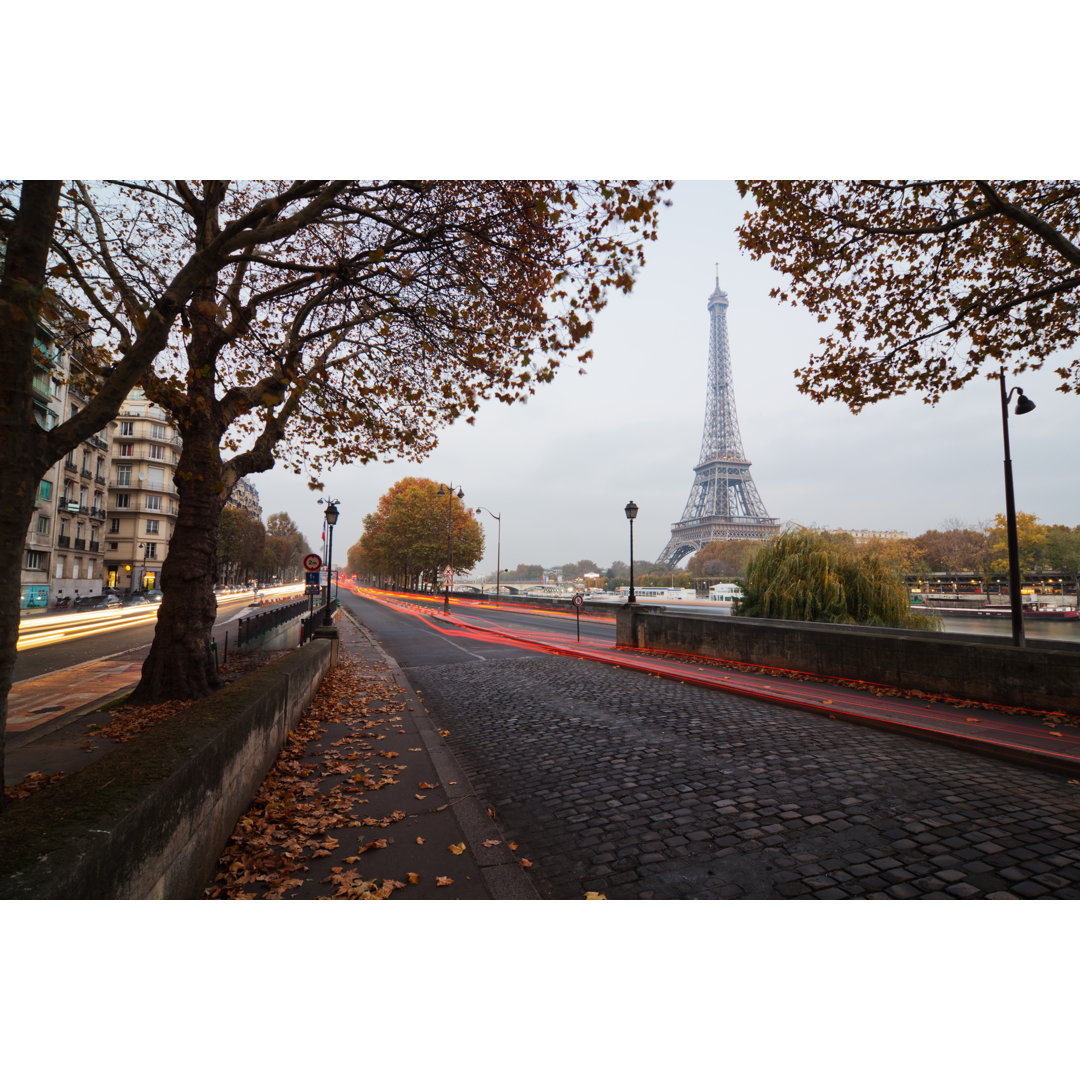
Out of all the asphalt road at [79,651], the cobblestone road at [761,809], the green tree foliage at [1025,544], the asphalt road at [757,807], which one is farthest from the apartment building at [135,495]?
the green tree foliage at [1025,544]

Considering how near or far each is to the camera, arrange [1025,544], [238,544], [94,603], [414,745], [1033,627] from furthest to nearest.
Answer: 1. [238,544]
2. [1025,544]
3. [94,603]
4. [1033,627]
5. [414,745]

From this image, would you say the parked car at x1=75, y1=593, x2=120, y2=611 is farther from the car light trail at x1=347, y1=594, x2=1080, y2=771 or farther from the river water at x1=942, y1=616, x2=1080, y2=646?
the river water at x1=942, y1=616, x2=1080, y2=646

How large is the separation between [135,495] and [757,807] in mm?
78717

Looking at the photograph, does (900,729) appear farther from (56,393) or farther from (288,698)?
(56,393)

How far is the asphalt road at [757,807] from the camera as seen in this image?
3693 millimetres

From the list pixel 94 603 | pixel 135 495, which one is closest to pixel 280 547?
pixel 135 495

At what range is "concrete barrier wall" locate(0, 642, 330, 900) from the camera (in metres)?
2.19

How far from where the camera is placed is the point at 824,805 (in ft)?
16.4

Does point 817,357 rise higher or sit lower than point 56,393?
lower

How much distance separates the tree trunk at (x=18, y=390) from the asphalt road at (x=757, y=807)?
13.0 ft

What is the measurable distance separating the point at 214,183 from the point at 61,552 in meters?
49.1

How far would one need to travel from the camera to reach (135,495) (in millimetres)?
66312

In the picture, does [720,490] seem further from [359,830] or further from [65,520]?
[359,830]

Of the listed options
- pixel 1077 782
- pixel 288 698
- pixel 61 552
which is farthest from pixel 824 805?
pixel 61 552
